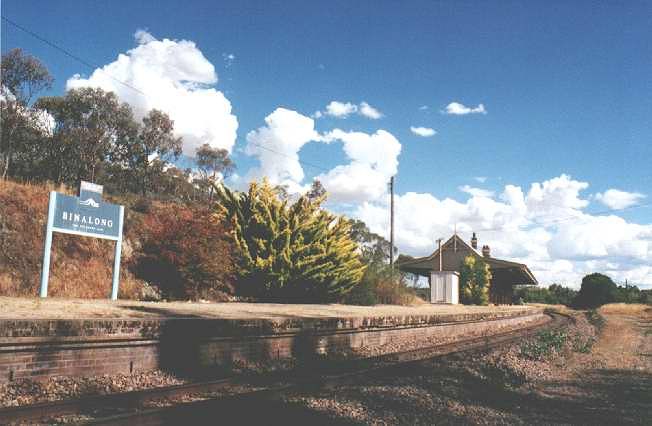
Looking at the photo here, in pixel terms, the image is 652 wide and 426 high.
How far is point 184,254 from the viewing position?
15727 millimetres

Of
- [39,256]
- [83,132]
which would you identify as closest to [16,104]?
[83,132]

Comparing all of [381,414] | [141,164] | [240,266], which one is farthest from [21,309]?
[141,164]

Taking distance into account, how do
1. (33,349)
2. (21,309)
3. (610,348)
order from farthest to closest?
(610,348) < (21,309) < (33,349)

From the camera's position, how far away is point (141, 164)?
41.0 metres

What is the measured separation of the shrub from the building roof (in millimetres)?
34686

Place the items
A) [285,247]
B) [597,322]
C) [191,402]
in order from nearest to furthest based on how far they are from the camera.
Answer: [191,402] → [285,247] → [597,322]

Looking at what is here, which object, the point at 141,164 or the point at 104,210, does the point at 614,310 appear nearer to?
the point at 141,164

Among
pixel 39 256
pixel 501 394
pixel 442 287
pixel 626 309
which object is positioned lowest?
pixel 501 394

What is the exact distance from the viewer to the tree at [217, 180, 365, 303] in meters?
18.8

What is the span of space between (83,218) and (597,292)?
202ft

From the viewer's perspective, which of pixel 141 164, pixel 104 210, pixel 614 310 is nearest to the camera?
pixel 104 210

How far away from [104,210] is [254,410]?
979cm

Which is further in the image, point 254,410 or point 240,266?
point 240,266

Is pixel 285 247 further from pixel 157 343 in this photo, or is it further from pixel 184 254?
pixel 157 343
